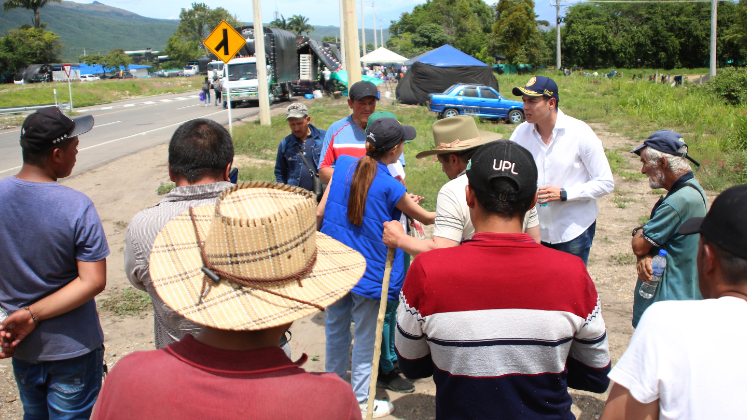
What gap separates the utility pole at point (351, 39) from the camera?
9.34 meters

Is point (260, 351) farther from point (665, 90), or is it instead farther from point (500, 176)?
point (665, 90)

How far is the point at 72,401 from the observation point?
7.66 feet

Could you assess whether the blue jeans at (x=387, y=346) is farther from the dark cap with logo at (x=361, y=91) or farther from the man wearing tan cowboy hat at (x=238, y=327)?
the man wearing tan cowboy hat at (x=238, y=327)

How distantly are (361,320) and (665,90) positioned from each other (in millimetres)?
23298

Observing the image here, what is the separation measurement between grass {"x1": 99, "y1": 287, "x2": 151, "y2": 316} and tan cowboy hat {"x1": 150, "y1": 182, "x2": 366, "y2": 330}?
400 centimetres

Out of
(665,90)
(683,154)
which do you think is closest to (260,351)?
(683,154)

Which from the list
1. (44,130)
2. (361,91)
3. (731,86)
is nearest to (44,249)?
(44,130)

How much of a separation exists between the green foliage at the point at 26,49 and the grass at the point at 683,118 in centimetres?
5916

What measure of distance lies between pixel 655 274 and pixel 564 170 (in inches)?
38.3

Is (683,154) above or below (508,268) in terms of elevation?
above

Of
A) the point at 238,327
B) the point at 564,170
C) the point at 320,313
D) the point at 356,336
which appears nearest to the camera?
the point at 238,327

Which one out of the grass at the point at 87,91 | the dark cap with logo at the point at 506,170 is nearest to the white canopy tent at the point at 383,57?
the grass at the point at 87,91

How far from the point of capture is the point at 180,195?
6.86 ft

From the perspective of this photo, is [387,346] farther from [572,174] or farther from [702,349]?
[702,349]
